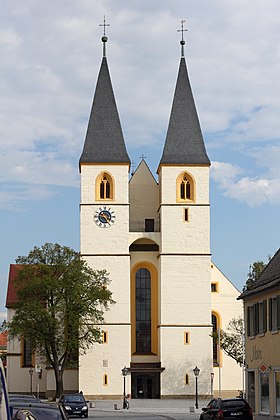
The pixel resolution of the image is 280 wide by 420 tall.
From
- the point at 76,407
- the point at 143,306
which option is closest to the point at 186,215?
the point at 143,306

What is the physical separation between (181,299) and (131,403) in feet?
30.7

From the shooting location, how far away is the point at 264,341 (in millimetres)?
39062

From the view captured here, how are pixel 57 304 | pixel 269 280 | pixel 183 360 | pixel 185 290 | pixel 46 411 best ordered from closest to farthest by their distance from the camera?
pixel 46 411 → pixel 269 280 → pixel 57 304 → pixel 183 360 → pixel 185 290

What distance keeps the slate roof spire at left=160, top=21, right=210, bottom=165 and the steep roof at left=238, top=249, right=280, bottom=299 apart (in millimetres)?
33316

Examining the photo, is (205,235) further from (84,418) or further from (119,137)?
(84,418)

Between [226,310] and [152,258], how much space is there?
27.8 feet

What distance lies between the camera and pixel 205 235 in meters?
74.2

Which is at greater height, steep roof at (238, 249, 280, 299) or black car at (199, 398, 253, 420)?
steep roof at (238, 249, 280, 299)

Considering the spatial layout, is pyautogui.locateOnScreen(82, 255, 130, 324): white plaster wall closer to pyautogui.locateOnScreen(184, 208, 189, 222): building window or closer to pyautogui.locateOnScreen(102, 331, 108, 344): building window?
pyautogui.locateOnScreen(102, 331, 108, 344): building window

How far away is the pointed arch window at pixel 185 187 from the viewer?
2950 inches

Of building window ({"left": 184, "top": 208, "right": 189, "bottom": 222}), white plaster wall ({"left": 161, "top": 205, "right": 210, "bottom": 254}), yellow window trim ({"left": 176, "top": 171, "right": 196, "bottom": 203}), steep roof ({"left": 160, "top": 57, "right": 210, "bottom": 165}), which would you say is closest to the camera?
white plaster wall ({"left": 161, "top": 205, "right": 210, "bottom": 254})

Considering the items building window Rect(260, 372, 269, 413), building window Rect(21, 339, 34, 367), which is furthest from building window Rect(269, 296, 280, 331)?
building window Rect(21, 339, 34, 367)

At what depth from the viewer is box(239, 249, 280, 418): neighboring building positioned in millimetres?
36438

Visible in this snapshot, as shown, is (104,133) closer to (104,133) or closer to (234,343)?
(104,133)
